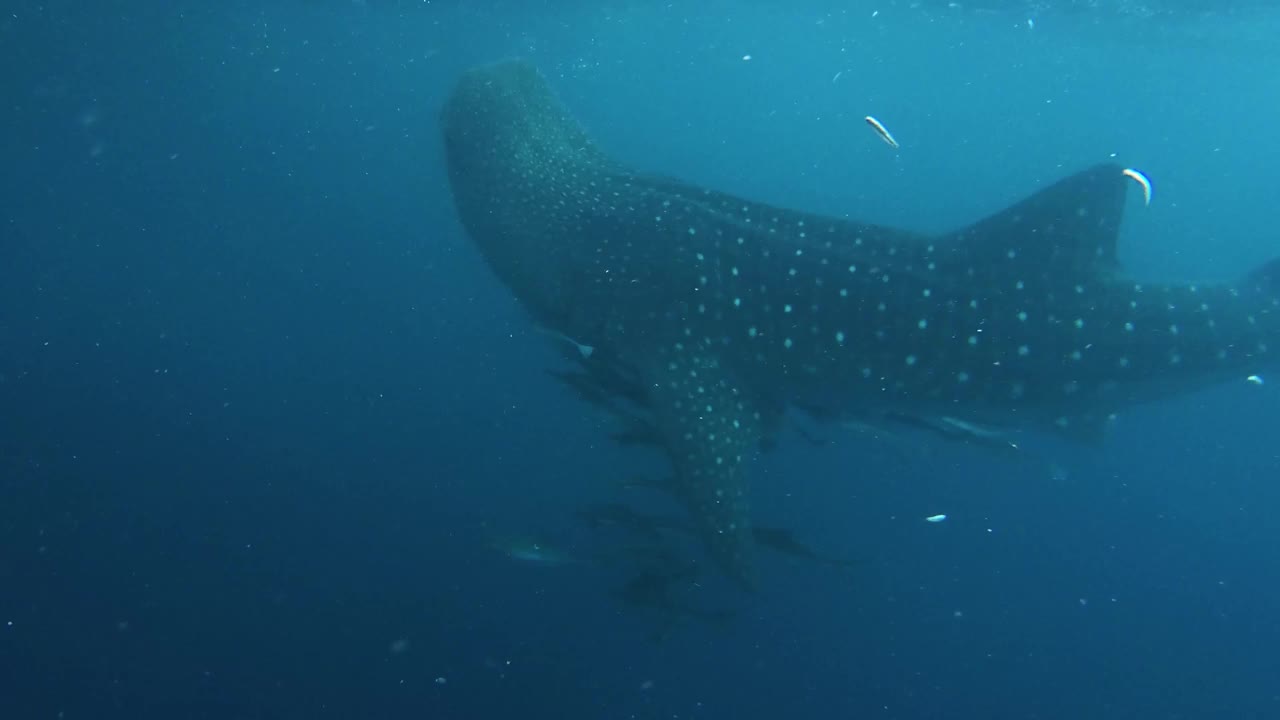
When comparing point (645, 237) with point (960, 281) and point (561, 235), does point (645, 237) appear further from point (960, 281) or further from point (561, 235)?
point (960, 281)

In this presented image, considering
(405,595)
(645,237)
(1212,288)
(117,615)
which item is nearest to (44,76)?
(117,615)

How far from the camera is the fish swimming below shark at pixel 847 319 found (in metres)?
5.04

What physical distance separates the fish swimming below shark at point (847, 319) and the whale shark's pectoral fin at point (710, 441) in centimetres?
1

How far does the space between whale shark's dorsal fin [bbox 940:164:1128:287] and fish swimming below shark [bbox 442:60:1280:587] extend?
12 mm

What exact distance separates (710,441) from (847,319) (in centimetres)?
128

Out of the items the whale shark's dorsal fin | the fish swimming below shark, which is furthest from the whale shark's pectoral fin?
the whale shark's dorsal fin

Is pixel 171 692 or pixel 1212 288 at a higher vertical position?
pixel 1212 288

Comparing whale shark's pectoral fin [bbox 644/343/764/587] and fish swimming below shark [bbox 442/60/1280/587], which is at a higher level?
fish swimming below shark [bbox 442/60/1280/587]

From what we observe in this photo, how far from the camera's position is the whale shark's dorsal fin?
5.02 metres

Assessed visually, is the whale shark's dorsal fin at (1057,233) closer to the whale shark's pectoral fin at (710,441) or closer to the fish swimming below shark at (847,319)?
the fish swimming below shark at (847,319)

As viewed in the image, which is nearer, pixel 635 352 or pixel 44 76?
pixel 635 352

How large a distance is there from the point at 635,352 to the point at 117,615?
557cm

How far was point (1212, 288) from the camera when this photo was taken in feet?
18.2

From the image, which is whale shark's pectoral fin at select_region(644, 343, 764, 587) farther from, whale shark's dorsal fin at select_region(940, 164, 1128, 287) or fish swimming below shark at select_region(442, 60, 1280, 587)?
whale shark's dorsal fin at select_region(940, 164, 1128, 287)
